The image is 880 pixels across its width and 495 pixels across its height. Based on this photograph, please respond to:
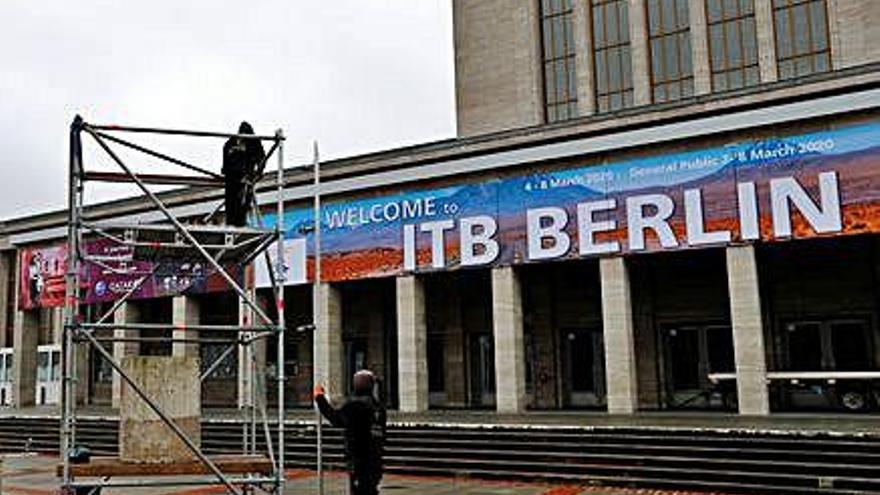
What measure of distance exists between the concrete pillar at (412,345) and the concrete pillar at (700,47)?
11.2m

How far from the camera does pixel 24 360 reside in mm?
→ 33656

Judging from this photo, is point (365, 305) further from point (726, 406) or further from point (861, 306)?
point (861, 306)

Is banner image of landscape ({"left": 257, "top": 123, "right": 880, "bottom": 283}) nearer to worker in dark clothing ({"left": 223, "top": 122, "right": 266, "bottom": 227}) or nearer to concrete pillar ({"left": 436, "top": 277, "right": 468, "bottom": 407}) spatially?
concrete pillar ({"left": 436, "top": 277, "right": 468, "bottom": 407})

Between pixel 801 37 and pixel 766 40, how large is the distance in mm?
1015

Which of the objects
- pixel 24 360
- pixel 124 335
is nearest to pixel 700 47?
pixel 124 335

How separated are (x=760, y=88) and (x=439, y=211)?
821 centimetres

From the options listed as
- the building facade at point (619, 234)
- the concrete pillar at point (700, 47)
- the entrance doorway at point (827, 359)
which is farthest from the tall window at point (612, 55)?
the entrance doorway at point (827, 359)

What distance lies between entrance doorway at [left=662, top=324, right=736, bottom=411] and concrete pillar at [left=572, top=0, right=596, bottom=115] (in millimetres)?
9485

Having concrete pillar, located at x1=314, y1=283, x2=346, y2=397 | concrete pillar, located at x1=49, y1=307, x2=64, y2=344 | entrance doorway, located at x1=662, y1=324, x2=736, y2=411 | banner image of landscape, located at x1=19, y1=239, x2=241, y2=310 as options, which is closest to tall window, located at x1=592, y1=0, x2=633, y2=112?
entrance doorway, located at x1=662, y1=324, x2=736, y2=411

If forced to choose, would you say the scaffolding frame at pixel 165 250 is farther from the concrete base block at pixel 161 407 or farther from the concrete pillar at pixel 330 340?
the concrete pillar at pixel 330 340

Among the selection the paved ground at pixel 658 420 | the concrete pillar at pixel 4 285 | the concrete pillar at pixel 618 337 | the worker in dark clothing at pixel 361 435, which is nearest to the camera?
the worker in dark clothing at pixel 361 435

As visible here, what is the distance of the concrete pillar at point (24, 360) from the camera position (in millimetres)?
33438

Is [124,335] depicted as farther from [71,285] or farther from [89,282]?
[71,285]

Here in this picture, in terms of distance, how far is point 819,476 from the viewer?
1325 cm
